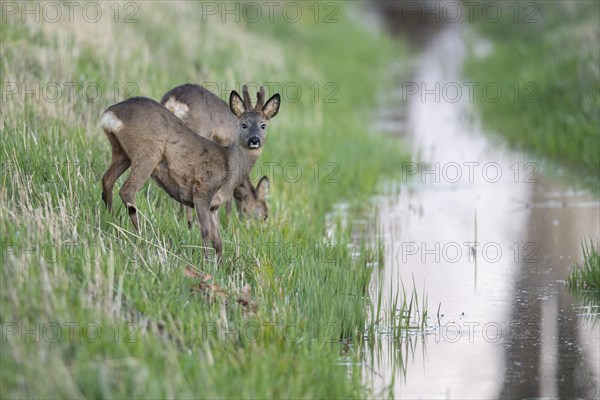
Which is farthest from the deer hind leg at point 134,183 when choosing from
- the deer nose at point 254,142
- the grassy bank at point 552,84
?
the grassy bank at point 552,84

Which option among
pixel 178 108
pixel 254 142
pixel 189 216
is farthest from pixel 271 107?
pixel 189 216

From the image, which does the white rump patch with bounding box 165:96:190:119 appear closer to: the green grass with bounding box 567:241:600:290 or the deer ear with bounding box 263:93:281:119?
the deer ear with bounding box 263:93:281:119

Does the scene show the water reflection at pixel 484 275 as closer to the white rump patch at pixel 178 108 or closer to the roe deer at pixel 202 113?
the roe deer at pixel 202 113

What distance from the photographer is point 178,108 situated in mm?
10500

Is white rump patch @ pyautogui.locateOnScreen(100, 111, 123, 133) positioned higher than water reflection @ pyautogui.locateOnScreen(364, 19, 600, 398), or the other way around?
white rump patch @ pyautogui.locateOnScreen(100, 111, 123, 133)

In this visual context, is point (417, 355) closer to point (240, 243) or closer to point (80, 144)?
point (240, 243)

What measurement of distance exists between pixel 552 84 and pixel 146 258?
10.2 meters

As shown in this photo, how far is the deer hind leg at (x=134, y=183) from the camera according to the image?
29.3 ft

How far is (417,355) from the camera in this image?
7883mm

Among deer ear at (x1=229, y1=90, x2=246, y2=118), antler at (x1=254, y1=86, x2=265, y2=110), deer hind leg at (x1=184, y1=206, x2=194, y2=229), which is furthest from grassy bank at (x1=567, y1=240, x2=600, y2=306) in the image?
deer hind leg at (x1=184, y1=206, x2=194, y2=229)

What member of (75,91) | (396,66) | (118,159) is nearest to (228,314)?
(118,159)

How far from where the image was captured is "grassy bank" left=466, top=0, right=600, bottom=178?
15031 mm

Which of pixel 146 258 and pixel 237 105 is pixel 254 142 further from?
pixel 146 258

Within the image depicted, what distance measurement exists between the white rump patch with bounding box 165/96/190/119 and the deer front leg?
150cm
